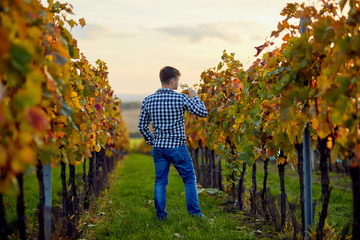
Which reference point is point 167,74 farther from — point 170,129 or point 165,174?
point 165,174

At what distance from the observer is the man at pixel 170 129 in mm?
4715

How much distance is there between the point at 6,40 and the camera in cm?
178

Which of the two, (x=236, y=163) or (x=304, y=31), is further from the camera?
(x=236, y=163)

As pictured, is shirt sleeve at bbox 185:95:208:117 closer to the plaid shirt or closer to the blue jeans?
the plaid shirt

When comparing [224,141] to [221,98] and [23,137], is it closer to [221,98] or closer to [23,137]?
[221,98]

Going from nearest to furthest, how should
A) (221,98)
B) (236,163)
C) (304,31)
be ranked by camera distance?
1. (304,31)
2. (236,163)
3. (221,98)

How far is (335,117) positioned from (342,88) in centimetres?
20

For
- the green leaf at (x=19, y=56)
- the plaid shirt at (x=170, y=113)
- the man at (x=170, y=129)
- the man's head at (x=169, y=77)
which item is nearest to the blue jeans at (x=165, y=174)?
the man at (x=170, y=129)

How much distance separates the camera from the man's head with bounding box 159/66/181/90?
484 cm

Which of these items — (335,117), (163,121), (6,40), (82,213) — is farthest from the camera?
(82,213)

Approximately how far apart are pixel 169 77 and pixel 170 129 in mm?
674

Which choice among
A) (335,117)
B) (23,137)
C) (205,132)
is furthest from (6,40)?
(205,132)

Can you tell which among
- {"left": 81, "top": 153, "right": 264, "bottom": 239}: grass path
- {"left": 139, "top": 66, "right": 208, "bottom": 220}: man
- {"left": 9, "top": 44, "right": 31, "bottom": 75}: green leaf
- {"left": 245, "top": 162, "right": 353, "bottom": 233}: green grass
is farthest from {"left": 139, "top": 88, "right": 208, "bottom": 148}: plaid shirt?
→ {"left": 9, "top": 44, "right": 31, "bottom": 75}: green leaf

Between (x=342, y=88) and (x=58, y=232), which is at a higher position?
(x=342, y=88)
